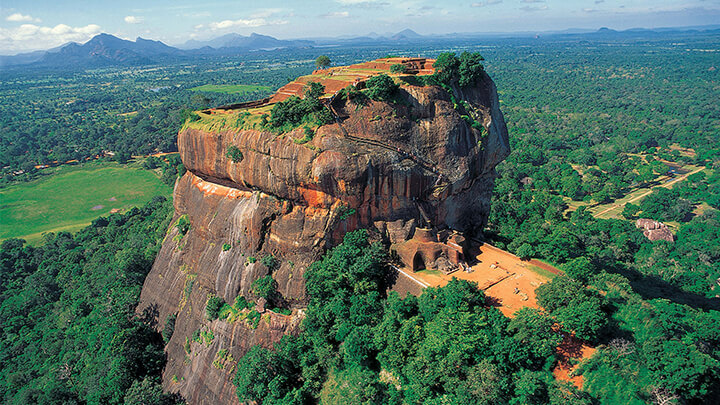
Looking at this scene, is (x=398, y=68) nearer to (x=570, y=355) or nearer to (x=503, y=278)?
(x=503, y=278)

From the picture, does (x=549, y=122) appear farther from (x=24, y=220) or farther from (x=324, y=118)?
(x=24, y=220)

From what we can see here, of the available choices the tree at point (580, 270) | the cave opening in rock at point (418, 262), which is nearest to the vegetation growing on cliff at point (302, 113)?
the cave opening in rock at point (418, 262)

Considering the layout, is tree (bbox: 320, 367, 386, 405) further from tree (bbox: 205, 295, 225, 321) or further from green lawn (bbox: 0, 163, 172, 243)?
green lawn (bbox: 0, 163, 172, 243)

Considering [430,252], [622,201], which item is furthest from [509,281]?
[622,201]

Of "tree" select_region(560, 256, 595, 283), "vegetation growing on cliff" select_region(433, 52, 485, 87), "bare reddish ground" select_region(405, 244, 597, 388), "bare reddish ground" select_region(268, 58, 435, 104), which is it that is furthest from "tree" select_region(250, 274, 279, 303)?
"tree" select_region(560, 256, 595, 283)

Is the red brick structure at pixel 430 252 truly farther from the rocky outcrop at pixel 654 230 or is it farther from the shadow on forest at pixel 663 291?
the rocky outcrop at pixel 654 230

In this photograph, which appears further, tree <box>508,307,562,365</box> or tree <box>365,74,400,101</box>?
tree <box>365,74,400,101</box>

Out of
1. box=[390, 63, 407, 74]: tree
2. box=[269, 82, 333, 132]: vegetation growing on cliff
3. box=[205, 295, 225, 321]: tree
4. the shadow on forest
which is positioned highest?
box=[390, 63, 407, 74]: tree
